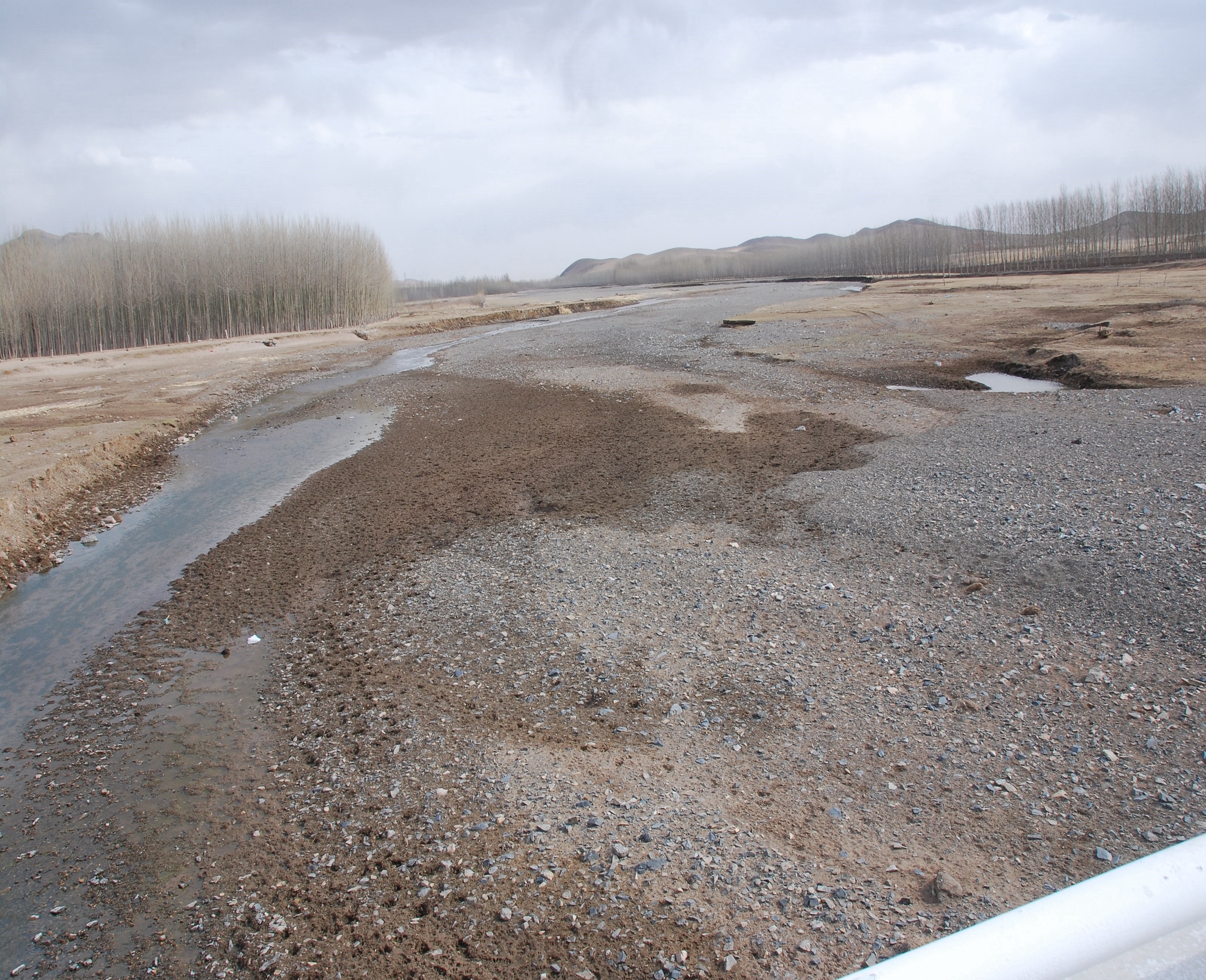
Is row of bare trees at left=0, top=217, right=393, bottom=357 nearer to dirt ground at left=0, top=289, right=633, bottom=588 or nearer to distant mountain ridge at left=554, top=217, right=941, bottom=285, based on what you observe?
dirt ground at left=0, top=289, right=633, bottom=588

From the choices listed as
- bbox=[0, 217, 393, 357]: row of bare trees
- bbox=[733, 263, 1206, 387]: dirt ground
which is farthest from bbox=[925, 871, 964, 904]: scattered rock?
bbox=[0, 217, 393, 357]: row of bare trees

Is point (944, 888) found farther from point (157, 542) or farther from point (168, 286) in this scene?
point (168, 286)

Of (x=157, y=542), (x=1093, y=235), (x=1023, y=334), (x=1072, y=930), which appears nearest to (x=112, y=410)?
(x=157, y=542)

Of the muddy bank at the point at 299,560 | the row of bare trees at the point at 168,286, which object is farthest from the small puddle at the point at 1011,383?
the row of bare trees at the point at 168,286

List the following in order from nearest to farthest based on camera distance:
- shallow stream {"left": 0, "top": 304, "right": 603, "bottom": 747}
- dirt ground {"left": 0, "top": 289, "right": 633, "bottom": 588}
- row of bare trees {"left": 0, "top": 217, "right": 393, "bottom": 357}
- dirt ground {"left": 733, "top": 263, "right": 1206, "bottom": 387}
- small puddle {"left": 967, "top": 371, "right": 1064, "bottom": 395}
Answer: shallow stream {"left": 0, "top": 304, "right": 603, "bottom": 747}, dirt ground {"left": 0, "top": 289, "right": 633, "bottom": 588}, small puddle {"left": 967, "top": 371, "right": 1064, "bottom": 395}, dirt ground {"left": 733, "top": 263, "right": 1206, "bottom": 387}, row of bare trees {"left": 0, "top": 217, "right": 393, "bottom": 357}

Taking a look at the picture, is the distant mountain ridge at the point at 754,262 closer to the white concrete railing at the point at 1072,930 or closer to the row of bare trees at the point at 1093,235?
the row of bare trees at the point at 1093,235

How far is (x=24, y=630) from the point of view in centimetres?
680

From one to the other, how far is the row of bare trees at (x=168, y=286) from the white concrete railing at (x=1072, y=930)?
32867mm

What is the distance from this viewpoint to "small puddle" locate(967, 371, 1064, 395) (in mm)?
12648

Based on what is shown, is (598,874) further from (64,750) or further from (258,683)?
(64,750)

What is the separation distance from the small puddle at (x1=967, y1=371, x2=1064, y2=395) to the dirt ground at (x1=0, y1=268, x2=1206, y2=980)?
310 cm

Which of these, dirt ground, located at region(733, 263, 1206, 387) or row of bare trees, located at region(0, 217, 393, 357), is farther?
row of bare trees, located at region(0, 217, 393, 357)

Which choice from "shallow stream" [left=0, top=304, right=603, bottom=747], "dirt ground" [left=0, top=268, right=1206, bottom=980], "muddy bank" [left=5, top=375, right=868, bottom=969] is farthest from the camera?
"shallow stream" [left=0, top=304, right=603, bottom=747]

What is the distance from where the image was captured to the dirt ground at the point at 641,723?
317cm
